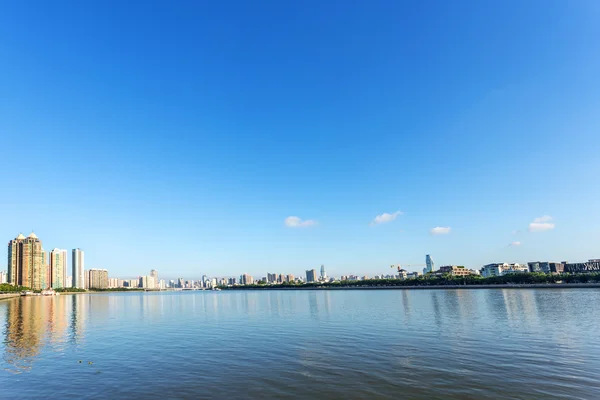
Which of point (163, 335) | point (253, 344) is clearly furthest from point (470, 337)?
point (163, 335)

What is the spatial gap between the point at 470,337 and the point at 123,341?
4209cm

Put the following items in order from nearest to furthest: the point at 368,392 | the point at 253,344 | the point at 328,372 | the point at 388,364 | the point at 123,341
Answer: the point at 368,392 < the point at 328,372 < the point at 388,364 < the point at 253,344 < the point at 123,341

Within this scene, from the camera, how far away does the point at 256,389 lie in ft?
70.9

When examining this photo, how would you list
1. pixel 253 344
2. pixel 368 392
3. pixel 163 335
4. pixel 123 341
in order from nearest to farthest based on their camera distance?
pixel 368 392 < pixel 253 344 < pixel 123 341 < pixel 163 335

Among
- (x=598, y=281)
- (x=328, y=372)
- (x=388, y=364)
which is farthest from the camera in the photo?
(x=598, y=281)

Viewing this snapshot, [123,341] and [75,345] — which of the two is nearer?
[75,345]

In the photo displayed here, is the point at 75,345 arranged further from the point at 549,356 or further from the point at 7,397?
the point at 549,356

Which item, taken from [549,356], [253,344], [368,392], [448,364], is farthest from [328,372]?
[549,356]

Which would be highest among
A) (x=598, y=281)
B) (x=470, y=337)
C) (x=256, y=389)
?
(x=256, y=389)

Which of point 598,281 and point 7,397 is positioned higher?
point 7,397

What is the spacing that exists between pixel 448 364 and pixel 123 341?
3770 centimetres

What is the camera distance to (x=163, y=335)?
46.2 m

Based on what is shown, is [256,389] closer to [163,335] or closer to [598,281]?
[163,335]

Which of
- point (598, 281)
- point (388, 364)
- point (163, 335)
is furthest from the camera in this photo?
point (598, 281)
